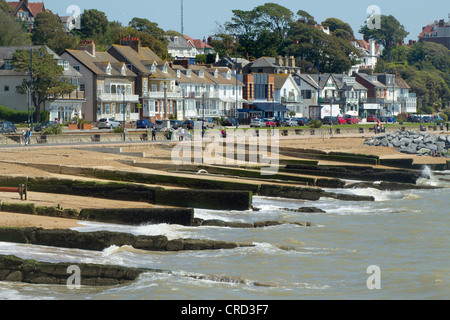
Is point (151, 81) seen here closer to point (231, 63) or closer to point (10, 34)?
point (10, 34)

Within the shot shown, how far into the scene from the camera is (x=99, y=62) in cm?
8962

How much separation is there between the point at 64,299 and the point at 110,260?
10.9 ft

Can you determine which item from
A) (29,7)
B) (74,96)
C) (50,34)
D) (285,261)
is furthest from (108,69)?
(29,7)

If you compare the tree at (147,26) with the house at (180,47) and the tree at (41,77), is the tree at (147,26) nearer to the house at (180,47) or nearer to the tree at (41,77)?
Result: the house at (180,47)

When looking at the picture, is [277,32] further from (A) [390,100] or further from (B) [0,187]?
(B) [0,187]

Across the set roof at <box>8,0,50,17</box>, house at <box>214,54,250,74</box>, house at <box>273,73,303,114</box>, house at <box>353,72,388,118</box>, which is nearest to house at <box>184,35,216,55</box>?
roof at <box>8,0,50,17</box>

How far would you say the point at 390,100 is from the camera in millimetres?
149625

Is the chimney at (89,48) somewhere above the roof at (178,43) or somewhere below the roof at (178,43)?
below

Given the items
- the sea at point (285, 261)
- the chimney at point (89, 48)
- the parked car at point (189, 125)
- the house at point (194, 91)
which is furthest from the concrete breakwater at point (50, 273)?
the house at point (194, 91)

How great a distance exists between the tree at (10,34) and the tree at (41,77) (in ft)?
108

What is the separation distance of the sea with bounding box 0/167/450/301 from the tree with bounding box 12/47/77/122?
160 feet
